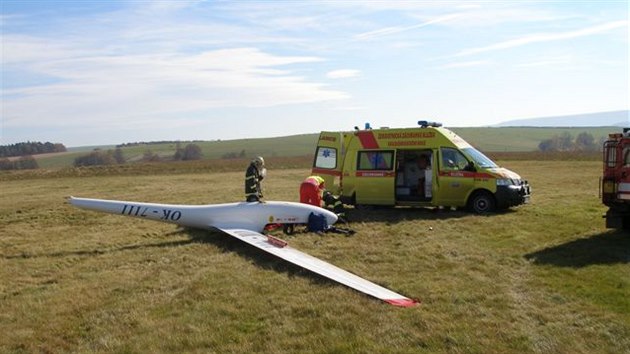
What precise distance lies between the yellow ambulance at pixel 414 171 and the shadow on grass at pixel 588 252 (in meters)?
3.86

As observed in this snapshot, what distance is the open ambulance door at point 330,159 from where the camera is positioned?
54.6 ft

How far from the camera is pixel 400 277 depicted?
8742mm

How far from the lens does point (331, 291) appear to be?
7961 millimetres

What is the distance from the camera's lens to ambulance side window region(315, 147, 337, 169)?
16828 millimetres

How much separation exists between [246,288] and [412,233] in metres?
5.54

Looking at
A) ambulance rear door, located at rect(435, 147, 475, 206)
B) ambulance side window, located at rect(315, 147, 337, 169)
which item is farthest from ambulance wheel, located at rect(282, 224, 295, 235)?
ambulance rear door, located at rect(435, 147, 475, 206)

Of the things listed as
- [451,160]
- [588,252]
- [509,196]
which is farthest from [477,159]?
[588,252]

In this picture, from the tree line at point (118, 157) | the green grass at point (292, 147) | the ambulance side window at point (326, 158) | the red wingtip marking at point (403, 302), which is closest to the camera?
the red wingtip marking at point (403, 302)

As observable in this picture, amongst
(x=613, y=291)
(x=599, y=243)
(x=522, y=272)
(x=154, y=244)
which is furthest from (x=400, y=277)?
(x=154, y=244)

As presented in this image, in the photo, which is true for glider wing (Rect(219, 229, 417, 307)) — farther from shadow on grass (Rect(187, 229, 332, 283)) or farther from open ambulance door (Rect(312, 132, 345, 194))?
open ambulance door (Rect(312, 132, 345, 194))

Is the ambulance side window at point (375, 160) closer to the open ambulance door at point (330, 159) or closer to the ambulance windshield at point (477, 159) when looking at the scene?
the open ambulance door at point (330, 159)

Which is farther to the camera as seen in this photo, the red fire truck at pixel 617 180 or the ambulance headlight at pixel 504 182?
the ambulance headlight at pixel 504 182

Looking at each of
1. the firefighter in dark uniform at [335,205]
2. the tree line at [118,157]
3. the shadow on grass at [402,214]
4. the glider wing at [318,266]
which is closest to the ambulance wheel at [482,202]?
the shadow on grass at [402,214]

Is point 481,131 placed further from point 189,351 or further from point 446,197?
point 189,351
